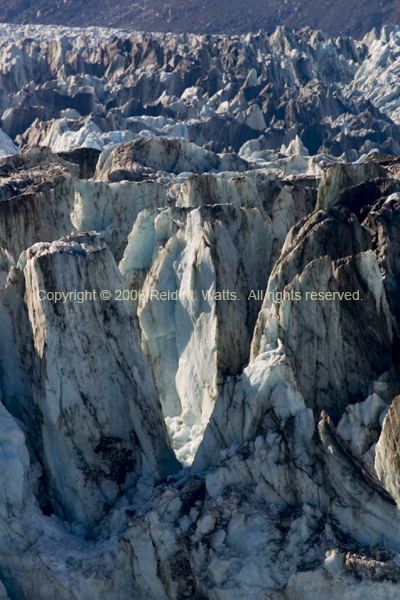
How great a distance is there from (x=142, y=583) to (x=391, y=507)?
5156mm

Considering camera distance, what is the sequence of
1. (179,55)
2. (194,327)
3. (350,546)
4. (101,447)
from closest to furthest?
(350,546), (101,447), (194,327), (179,55)

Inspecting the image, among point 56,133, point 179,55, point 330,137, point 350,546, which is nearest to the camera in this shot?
point 350,546

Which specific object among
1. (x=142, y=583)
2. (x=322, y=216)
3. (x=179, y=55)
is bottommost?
(x=142, y=583)

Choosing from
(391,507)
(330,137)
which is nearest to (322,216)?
(391,507)

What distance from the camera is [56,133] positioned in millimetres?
77000

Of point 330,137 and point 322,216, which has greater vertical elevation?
point 330,137

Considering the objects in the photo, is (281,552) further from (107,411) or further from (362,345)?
(362,345)

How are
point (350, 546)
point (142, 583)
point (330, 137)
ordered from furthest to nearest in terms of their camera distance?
1. point (330, 137)
2. point (142, 583)
3. point (350, 546)

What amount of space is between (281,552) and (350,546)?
50.5 inches

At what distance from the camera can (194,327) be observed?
2242 centimetres

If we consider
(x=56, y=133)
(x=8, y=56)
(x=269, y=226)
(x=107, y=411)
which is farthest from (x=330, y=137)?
(x=107, y=411)

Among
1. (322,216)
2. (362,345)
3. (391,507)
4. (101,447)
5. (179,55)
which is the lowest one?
(391,507)

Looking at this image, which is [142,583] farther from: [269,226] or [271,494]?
[269,226]

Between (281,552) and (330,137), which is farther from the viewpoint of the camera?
(330,137)
